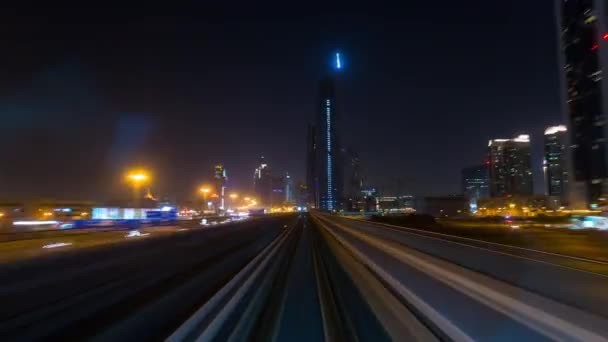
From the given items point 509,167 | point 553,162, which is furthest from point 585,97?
point 553,162

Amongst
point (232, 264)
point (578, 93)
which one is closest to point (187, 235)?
point (232, 264)

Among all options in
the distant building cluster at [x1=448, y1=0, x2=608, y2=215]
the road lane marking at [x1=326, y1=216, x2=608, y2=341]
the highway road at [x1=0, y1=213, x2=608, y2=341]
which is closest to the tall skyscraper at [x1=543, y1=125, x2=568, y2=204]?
the distant building cluster at [x1=448, y1=0, x2=608, y2=215]

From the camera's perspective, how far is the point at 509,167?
6722 inches

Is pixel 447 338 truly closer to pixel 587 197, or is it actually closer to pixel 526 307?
pixel 526 307

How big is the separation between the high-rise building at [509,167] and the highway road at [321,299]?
159 metres

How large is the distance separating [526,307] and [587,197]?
119 metres

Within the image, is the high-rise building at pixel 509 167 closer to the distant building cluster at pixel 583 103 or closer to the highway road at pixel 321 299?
the distant building cluster at pixel 583 103

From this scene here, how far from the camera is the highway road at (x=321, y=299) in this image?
8641 mm

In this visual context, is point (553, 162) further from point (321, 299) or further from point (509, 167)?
point (321, 299)

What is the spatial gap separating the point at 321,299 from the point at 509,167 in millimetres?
168638

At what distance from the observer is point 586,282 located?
876 centimetres

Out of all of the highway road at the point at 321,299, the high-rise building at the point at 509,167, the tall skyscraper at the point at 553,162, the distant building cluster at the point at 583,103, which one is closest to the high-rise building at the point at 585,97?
the distant building cluster at the point at 583,103

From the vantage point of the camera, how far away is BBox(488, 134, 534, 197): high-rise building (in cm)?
17012

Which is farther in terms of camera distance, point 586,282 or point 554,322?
point 586,282
